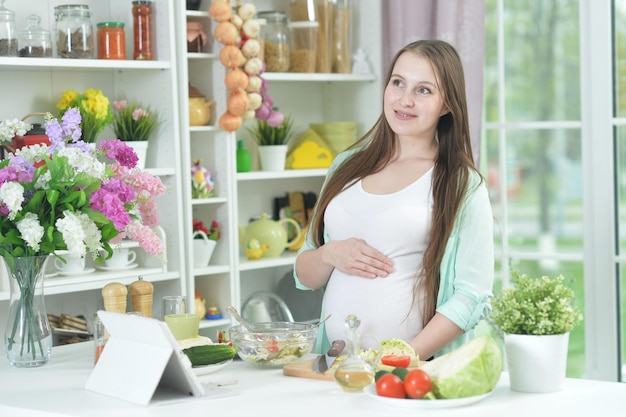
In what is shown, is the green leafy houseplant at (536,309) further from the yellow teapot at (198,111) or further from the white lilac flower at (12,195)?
the yellow teapot at (198,111)

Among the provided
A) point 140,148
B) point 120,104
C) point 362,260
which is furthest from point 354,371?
point 120,104

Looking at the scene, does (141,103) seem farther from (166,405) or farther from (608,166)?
(166,405)

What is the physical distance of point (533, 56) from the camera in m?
4.77

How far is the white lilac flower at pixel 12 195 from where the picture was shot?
2188 millimetres

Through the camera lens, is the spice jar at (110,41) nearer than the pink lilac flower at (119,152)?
No

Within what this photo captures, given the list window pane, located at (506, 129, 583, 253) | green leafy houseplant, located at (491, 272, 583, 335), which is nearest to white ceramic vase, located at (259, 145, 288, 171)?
green leafy houseplant, located at (491, 272, 583, 335)

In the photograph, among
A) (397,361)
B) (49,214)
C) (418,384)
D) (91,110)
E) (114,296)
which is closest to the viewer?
(418,384)

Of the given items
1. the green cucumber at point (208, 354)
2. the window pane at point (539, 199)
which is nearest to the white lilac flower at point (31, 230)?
the green cucumber at point (208, 354)

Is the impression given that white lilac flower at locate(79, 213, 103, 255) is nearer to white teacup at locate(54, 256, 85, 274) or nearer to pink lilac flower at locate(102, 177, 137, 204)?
pink lilac flower at locate(102, 177, 137, 204)

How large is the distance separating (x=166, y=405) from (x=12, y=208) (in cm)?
58

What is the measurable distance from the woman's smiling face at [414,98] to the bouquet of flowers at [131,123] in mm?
1266

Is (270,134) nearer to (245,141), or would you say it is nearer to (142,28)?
(245,141)

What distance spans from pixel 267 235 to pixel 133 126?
2.39 ft

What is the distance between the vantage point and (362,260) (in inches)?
103
